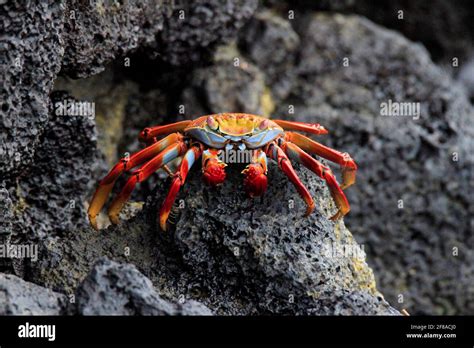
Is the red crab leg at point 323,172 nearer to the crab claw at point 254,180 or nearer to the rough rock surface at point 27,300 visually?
the crab claw at point 254,180

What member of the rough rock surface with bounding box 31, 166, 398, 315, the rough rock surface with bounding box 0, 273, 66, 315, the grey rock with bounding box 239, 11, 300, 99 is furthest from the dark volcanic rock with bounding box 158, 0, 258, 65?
the rough rock surface with bounding box 0, 273, 66, 315

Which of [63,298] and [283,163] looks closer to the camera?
A: [63,298]

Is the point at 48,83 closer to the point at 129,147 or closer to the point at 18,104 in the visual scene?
the point at 18,104

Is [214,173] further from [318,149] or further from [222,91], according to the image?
[222,91]

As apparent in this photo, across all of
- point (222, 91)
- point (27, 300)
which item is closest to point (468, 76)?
point (222, 91)

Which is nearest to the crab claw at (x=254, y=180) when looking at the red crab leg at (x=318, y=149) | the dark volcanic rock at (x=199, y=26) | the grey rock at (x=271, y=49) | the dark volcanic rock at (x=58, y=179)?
the red crab leg at (x=318, y=149)

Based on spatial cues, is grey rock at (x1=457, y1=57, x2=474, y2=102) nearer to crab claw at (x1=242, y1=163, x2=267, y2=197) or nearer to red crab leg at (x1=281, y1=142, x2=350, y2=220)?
red crab leg at (x1=281, y1=142, x2=350, y2=220)

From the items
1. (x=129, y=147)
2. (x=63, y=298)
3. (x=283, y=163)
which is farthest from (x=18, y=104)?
(x=129, y=147)
